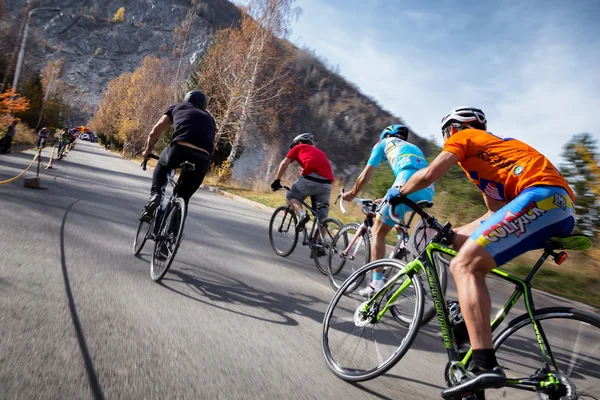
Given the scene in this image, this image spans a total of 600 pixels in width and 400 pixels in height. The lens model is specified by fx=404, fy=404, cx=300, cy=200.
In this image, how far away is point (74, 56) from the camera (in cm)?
13812

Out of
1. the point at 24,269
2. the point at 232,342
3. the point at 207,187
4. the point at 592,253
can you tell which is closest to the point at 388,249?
the point at 592,253

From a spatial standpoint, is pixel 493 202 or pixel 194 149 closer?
pixel 493 202

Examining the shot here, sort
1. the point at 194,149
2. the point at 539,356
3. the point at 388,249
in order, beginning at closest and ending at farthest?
the point at 539,356
the point at 194,149
the point at 388,249

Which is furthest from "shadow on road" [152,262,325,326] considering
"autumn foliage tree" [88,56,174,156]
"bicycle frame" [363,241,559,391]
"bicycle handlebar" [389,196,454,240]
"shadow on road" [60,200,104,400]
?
"autumn foliage tree" [88,56,174,156]

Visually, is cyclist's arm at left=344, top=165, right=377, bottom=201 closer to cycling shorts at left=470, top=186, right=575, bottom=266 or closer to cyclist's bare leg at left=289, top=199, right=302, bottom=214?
cyclist's bare leg at left=289, top=199, right=302, bottom=214

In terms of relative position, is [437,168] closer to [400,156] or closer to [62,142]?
[400,156]

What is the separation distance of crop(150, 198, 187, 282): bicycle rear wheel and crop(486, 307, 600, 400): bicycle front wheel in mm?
3120

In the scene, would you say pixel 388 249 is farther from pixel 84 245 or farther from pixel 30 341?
pixel 30 341

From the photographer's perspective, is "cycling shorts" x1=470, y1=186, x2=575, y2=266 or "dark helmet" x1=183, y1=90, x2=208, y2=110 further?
"dark helmet" x1=183, y1=90, x2=208, y2=110

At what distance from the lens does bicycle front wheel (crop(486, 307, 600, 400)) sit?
2.13m

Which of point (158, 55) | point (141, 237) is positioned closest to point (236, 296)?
point (141, 237)

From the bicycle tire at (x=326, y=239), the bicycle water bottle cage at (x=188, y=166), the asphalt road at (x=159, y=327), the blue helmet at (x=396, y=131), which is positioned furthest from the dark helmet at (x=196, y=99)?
the bicycle tire at (x=326, y=239)

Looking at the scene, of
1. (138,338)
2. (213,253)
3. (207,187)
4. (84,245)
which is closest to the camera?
(138,338)

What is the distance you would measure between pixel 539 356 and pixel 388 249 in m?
6.56
